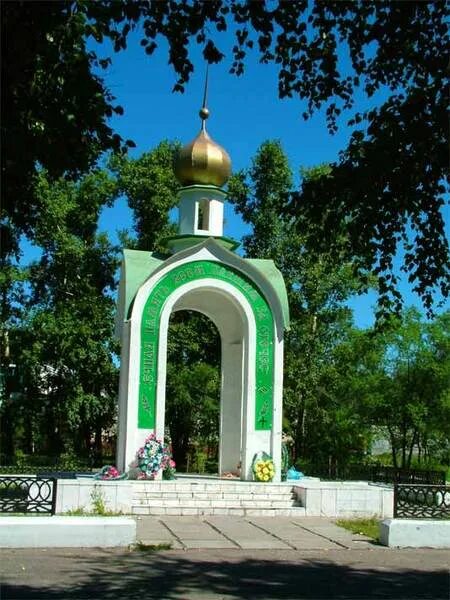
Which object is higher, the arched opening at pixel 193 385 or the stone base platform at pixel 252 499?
the arched opening at pixel 193 385

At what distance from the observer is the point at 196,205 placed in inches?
653

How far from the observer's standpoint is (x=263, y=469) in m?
14.4

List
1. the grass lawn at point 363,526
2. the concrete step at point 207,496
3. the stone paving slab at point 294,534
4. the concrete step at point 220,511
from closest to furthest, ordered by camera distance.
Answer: the stone paving slab at point 294,534, the grass lawn at point 363,526, the concrete step at point 220,511, the concrete step at point 207,496

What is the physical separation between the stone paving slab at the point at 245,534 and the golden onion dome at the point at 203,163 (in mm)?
7685

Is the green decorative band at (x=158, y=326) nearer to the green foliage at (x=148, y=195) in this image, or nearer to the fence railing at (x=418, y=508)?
the fence railing at (x=418, y=508)

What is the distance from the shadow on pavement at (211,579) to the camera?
22.0 ft

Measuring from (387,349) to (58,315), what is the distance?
Result: 444 inches

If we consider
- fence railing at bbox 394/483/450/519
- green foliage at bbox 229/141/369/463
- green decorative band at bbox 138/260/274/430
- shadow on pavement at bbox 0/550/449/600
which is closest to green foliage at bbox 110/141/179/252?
green foliage at bbox 229/141/369/463

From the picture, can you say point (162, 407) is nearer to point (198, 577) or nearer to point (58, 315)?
point (198, 577)

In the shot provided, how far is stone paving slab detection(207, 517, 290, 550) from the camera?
9742 mm

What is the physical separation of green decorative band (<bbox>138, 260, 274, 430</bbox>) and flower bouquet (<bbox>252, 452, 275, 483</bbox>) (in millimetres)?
688

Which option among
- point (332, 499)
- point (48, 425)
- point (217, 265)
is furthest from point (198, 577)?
point (48, 425)

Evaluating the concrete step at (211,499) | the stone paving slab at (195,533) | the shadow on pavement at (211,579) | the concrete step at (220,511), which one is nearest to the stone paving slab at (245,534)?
the stone paving slab at (195,533)

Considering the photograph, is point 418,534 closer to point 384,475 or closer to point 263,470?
point 263,470
